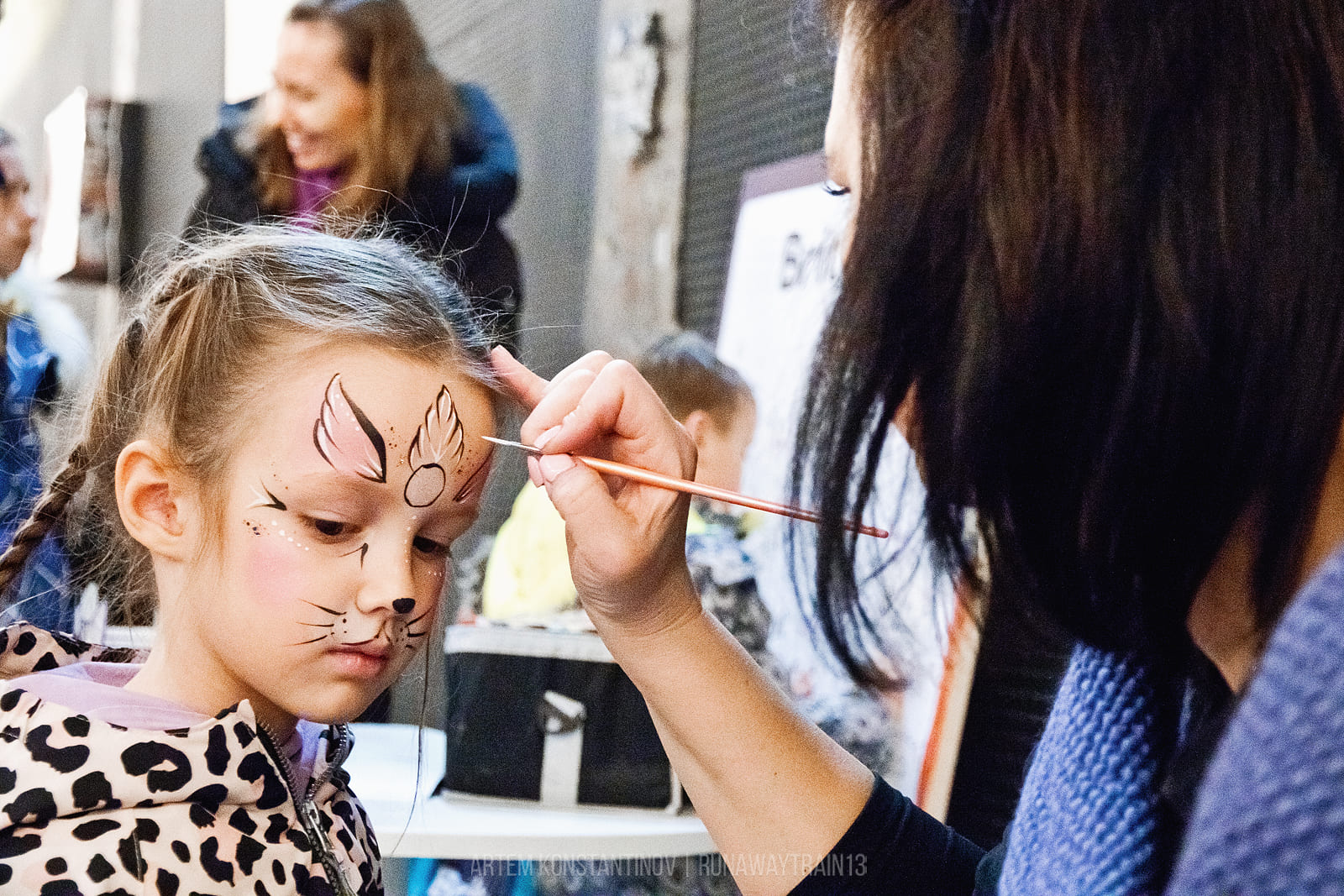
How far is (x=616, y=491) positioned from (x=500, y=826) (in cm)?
84

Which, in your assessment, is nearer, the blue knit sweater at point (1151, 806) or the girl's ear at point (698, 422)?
the blue knit sweater at point (1151, 806)

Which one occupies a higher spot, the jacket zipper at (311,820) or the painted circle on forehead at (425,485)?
the painted circle on forehead at (425,485)

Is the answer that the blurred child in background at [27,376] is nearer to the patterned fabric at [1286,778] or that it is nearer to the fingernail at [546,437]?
the fingernail at [546,437]

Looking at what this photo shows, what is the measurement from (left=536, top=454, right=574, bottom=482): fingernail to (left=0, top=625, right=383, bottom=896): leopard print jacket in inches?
10.6

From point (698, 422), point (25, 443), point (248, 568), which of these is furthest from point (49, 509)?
point (698, 422)

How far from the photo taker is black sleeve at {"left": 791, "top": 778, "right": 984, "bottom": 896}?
973 millimetres

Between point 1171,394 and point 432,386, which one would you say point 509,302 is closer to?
point 432,386

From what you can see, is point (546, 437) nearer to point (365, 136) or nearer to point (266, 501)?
point (266, 501)

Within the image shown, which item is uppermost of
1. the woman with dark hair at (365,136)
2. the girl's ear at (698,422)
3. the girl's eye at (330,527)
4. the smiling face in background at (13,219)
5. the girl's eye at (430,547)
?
the woman with dark hair at (365,136)

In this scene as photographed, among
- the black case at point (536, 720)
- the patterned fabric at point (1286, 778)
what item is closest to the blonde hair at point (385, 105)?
the black case at point (536, 720)

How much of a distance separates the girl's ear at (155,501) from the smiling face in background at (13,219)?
1.64 meters

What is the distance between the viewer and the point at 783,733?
39.2 inches

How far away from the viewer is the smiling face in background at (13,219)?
2295 millimetres

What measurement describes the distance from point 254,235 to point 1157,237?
768 mm
